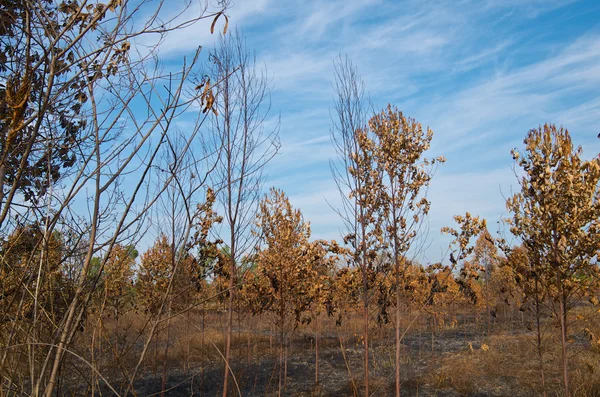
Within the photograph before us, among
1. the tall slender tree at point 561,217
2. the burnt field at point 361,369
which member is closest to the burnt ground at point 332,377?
the burnt field at point 361,369

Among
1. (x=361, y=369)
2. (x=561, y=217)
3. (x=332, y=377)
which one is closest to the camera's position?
(x=561, y=217)

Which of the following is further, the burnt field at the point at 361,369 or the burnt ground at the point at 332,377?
the burnt ground at the point at 332,377

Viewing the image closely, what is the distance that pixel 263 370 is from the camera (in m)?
13.5

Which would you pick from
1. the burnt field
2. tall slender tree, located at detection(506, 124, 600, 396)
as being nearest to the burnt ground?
the burnt field

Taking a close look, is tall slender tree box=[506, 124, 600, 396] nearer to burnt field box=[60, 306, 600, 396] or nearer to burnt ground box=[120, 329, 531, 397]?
burnt field box=[60, 306, 600, 396]

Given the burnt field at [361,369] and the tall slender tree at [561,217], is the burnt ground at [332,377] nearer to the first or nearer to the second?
the burnt field at [361,369]

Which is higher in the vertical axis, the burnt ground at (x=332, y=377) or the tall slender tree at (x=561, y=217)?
the tall slender tree at (x=561, y=217)

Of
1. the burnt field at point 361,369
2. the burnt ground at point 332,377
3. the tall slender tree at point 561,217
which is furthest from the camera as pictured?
the burnt ground at point 332,377

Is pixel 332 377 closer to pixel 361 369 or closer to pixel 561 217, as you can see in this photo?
pixel 361 369

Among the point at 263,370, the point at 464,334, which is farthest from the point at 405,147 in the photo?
the point at 464,334

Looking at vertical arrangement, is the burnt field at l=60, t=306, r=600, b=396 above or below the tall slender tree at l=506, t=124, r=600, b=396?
below

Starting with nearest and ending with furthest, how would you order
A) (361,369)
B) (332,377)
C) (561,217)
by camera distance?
(561,217) < (332,377) < (361,369)

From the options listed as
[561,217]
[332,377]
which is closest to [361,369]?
[332,377]

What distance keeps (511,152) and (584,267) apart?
1.92m
